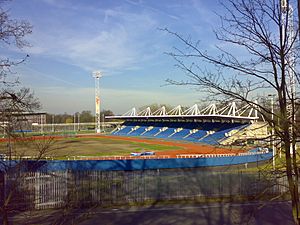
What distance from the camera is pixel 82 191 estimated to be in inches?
578

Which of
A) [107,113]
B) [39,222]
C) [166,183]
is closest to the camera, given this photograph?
[39,222]

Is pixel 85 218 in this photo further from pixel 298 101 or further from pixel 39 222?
pixel 298 101

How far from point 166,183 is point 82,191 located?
150 inches

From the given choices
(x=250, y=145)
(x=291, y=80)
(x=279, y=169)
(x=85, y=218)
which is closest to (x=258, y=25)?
(x=291, y=80)

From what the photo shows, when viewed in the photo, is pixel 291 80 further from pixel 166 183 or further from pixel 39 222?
pixel 166 183

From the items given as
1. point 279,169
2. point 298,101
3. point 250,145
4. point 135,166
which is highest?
point 298,101

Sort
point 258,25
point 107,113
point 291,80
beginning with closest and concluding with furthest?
point 258,25
point 291,80
point 107,113

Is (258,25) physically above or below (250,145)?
above

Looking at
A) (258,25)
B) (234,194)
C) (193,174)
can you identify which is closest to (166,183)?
(193,174)

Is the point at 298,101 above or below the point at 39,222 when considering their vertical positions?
above

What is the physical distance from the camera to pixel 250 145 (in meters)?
4.93

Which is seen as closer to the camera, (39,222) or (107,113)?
(39,222)

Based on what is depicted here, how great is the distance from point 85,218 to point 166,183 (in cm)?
488

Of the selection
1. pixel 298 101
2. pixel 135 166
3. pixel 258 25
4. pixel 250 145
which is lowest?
pixel 135 166
